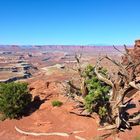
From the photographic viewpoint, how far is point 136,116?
21.5m

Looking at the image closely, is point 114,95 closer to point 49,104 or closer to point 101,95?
point 101,95

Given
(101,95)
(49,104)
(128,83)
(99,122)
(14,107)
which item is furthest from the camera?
(49,104)

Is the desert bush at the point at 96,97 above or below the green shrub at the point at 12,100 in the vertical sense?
above

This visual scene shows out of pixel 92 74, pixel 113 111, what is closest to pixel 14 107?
pixel 92 74

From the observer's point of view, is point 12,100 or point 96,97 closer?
point 96,97

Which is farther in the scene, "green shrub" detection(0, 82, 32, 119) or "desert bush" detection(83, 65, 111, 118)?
"green shrub" detection(0, 82, 32, 119)

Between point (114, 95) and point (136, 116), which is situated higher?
point (114, 95)

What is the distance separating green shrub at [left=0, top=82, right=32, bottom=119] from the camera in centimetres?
2483

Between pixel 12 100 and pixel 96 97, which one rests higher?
pixel 96 97

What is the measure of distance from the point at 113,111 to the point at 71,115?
500 centimetres

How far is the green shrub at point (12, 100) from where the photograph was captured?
24.8 meters

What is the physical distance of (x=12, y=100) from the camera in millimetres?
24828

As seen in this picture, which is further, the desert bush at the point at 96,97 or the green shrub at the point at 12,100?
the green shrub at the point at 12,100

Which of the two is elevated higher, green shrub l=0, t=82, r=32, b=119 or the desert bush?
the desert bush
